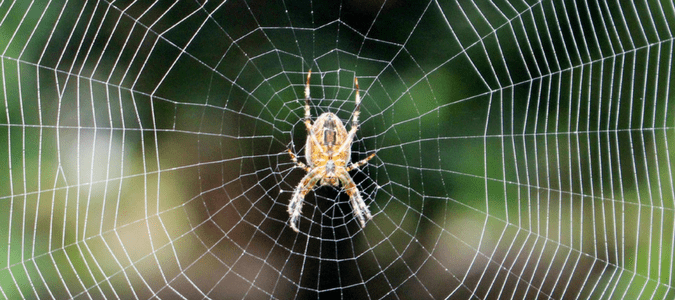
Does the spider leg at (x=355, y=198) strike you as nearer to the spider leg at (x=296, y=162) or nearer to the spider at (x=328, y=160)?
the spider at (x=328, y=160)

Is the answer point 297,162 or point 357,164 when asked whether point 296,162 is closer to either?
point 297,162

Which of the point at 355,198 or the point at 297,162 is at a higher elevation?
the point at 297,162

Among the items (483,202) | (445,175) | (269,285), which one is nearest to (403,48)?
(445,175)

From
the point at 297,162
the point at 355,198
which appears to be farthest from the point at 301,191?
the point at 355,198

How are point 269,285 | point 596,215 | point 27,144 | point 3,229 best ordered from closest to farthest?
point 3,229, point 27,144, point 596,215, point 269,285

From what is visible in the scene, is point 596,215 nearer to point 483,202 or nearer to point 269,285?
point 483,202

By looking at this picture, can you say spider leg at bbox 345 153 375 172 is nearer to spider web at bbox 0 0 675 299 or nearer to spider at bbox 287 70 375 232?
spider at bbox 287 70 375 232
